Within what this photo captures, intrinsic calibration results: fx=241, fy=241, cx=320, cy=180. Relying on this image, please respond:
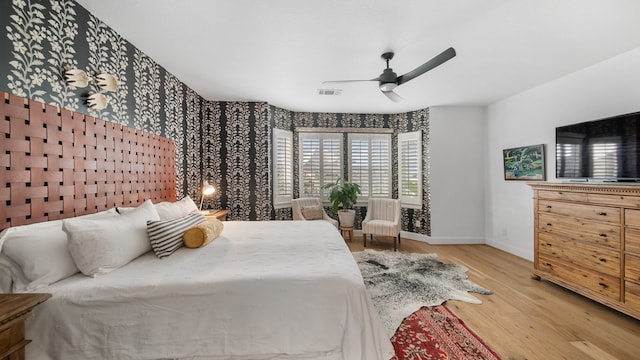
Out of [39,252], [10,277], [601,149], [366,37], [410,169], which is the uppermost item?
[366,37]

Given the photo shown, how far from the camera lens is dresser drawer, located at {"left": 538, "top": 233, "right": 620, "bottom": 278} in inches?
90.7

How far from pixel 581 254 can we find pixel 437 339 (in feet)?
6.53

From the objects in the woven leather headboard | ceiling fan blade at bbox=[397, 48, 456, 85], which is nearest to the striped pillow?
the woven leather headboard

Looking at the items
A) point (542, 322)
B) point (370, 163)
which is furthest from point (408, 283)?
point (370, 163)

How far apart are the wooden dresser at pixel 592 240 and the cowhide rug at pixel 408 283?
0.90 meters

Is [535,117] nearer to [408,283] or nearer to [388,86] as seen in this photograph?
[388,86]

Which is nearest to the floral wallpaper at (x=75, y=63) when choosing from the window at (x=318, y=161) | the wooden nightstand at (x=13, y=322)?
the wooden nightstand at (x=13, y=322)

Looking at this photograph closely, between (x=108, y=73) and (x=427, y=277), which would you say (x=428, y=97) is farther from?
(x=108, y=73)

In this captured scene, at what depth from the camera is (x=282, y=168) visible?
4.82 m

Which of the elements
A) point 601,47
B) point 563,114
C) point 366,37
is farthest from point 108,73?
point 563,114

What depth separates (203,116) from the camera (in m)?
4.27

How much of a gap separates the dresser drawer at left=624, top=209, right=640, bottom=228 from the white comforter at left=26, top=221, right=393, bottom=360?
101 inches

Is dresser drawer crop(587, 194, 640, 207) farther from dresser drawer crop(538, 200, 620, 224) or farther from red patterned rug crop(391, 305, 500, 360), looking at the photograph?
red patterned rug crop(391, 305, 500, 360)

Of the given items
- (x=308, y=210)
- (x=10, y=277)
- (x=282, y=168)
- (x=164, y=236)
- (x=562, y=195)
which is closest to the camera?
(x=10, y=277)
